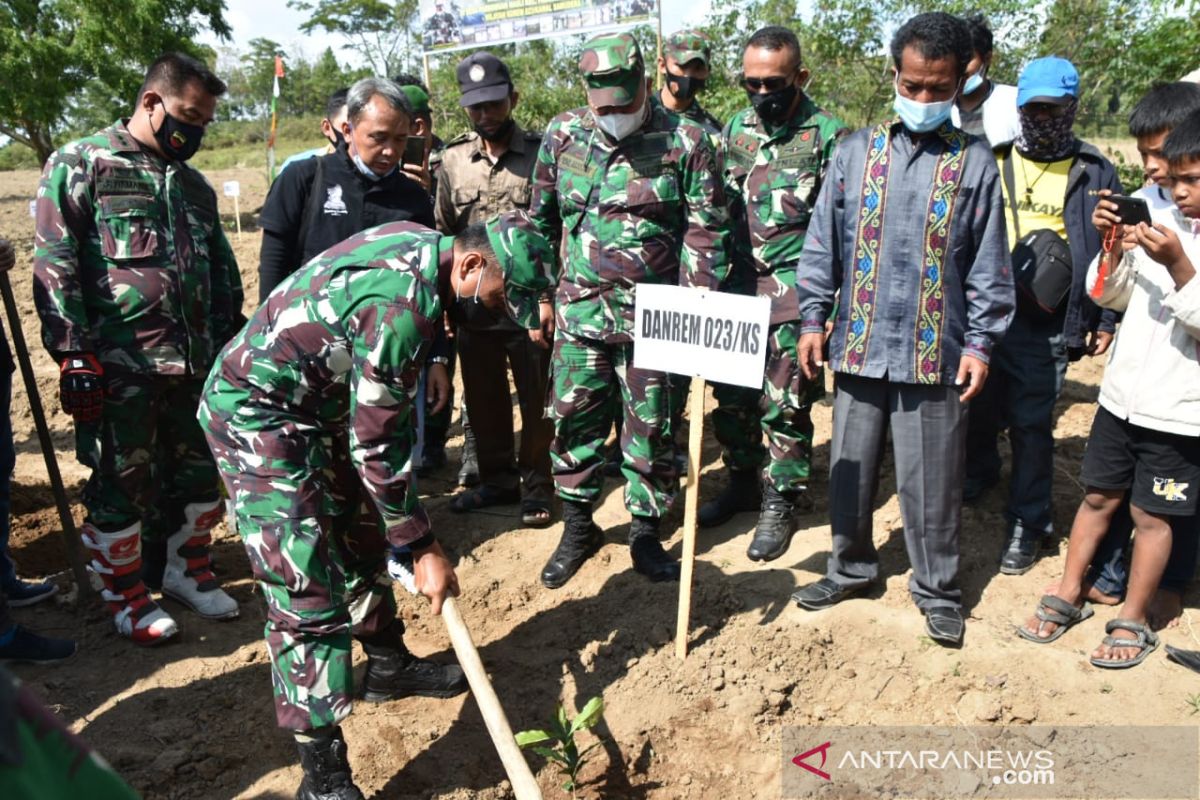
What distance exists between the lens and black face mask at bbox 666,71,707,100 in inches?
200

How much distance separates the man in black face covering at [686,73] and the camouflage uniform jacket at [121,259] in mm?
2595

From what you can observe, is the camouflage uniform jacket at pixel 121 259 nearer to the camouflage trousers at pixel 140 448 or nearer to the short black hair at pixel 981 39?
the camouflage trousers at pixel 140 448

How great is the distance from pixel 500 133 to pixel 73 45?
12.6m

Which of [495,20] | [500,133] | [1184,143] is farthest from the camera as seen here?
[495,20]

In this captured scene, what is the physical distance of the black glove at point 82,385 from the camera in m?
3.41

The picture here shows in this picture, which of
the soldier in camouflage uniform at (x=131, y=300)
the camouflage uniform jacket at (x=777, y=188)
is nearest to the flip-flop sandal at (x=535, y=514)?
the camouflage uniform jacket at (x=777, y=188)

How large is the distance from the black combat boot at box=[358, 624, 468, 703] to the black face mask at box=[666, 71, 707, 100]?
3262 millimetres

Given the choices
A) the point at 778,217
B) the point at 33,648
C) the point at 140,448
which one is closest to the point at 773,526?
the point at 778,217

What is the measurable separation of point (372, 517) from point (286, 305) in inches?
36.3

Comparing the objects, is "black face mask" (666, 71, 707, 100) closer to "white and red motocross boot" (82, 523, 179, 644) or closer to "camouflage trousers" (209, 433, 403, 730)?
"camouflage trousers" (209, 433, 403, 730)

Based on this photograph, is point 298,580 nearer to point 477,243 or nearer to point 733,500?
point 477,243

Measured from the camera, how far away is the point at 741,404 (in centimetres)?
468

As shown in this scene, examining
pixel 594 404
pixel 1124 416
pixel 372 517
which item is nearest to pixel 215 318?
pixel 372 517

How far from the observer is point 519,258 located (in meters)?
2.46
